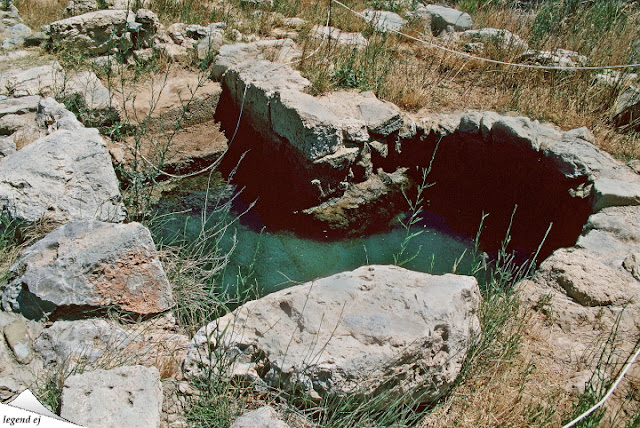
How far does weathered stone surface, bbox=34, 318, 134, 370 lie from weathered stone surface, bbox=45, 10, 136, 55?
12.7ft

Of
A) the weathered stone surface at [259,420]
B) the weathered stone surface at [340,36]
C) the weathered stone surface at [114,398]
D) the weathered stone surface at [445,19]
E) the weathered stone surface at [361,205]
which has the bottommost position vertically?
the weathered stone surface at [361,205]

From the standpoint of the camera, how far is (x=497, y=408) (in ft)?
8.66

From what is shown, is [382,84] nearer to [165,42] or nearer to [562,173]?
[562,173]

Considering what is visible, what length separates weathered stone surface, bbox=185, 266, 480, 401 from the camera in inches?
93.4

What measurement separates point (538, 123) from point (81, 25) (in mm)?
4874

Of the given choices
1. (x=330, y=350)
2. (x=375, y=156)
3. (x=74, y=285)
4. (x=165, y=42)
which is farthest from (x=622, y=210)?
(x=165, y=42)

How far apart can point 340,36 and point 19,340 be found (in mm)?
5394

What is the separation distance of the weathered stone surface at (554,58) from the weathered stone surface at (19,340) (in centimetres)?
576

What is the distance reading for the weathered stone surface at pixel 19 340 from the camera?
2.65 meters

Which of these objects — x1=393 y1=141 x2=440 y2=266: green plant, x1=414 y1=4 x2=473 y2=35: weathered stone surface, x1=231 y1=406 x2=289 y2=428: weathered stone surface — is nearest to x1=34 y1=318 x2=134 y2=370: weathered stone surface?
x1=231 y1=406 x2=289 y2=428: weathered stone surface

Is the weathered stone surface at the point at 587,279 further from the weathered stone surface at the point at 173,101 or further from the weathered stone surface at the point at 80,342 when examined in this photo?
the weathered stone surface at the point at 173,101

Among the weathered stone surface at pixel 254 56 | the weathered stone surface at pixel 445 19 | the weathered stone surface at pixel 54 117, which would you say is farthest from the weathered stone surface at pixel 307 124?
the weathered stone surface at pixel 445 19

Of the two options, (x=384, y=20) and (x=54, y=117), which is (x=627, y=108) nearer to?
(x=384, y=20)

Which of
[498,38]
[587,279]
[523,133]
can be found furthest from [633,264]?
[498,38]
